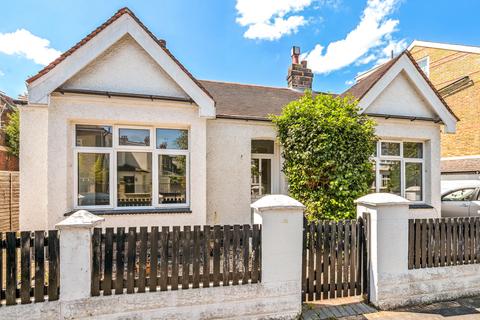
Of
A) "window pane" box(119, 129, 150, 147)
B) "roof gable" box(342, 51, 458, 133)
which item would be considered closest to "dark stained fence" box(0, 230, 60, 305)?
"window pane" box(119, 129, 150, 147)

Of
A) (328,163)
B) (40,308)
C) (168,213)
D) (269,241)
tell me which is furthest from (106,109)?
(328,163)

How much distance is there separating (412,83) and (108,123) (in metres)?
10.2

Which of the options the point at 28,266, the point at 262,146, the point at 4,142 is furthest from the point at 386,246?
the point at 4,142

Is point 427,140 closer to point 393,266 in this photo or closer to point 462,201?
point 462,201

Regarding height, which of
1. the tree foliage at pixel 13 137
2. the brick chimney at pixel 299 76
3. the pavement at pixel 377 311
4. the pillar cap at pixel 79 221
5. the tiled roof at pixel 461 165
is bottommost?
the pavement at pixel 377 311

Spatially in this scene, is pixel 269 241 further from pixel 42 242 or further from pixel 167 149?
pixel 167 149

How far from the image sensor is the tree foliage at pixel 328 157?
23.4ft

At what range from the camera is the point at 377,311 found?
15.0 ft

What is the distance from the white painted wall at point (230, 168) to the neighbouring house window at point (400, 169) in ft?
14.5

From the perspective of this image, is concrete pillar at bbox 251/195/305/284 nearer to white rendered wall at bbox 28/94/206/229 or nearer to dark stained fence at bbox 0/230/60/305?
dark stained fence at bbox 0/230/60/305

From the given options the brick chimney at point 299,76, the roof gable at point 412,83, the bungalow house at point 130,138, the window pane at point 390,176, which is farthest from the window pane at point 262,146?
the brick chimney at point 299,76

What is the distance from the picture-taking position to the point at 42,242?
371cm

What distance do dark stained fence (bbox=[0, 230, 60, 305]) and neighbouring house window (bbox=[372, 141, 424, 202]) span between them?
949 cm

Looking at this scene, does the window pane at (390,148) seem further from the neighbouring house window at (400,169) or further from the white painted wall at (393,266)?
the white painted wall at (393,266)
